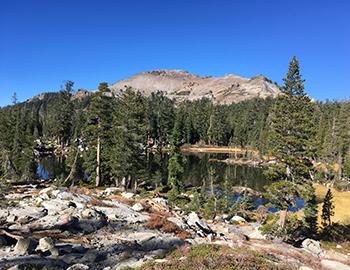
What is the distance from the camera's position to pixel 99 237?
19328 millimetres

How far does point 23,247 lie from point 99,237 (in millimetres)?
4832

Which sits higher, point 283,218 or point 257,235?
point 283,218

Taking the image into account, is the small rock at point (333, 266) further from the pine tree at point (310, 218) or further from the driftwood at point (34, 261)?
the driftwood at point (34, 261)

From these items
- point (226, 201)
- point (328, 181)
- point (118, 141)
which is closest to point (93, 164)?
point (118, 141)

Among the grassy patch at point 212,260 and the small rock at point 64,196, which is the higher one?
the small rock at point 64,196

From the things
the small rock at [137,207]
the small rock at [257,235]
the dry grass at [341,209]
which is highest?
the small rock at [137,207]

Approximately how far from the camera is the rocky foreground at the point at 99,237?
15359 mm

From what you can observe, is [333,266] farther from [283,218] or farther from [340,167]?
[340,167]

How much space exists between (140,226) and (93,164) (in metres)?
27.6

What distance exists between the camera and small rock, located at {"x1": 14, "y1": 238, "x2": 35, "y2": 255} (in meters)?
15.2

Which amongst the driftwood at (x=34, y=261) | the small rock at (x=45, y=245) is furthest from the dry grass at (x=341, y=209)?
the driftwood at (x=34, y=261)

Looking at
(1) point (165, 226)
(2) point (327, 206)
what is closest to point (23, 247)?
(1) point (165, 226)

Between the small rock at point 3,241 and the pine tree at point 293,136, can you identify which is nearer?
the small rock at point 3,241

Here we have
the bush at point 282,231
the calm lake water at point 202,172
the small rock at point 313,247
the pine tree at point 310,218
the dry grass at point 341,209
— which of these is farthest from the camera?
the calm lake water at point 202,172
